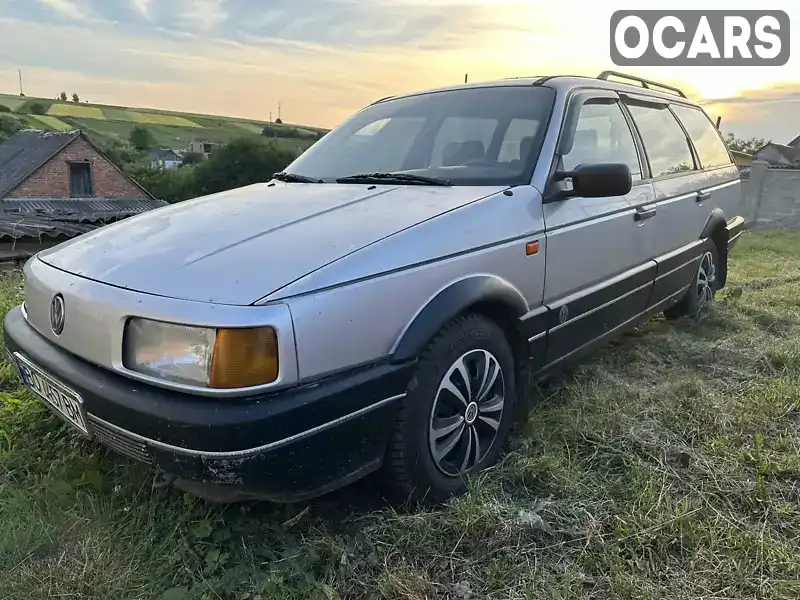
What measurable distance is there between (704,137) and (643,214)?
1.89 m

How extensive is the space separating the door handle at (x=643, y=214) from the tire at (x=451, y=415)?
1.39 m

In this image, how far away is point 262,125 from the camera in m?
58.8

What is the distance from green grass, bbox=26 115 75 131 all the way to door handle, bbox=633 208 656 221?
207ft

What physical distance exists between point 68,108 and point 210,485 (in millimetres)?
78391

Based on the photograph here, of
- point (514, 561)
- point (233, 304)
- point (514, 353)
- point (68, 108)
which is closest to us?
point (233, 304)

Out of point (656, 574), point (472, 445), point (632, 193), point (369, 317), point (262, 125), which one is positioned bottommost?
point (656, 574)

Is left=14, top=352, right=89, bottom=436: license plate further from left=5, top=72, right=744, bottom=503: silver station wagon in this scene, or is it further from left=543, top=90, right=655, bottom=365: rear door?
left=543, top=90, right=655, bottom=365: rear door

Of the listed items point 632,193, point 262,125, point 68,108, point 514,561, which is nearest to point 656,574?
point 514,561

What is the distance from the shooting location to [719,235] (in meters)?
4.82

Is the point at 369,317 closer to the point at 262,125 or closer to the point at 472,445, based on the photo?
the point at 472,445

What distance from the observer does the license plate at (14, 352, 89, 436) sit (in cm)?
194

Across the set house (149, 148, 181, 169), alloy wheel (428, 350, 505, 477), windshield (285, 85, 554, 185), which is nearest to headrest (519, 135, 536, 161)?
windshield (285, 85, 554, 185)

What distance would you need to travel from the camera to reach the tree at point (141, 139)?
58647 mm

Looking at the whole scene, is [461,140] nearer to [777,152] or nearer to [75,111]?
[777,152]
